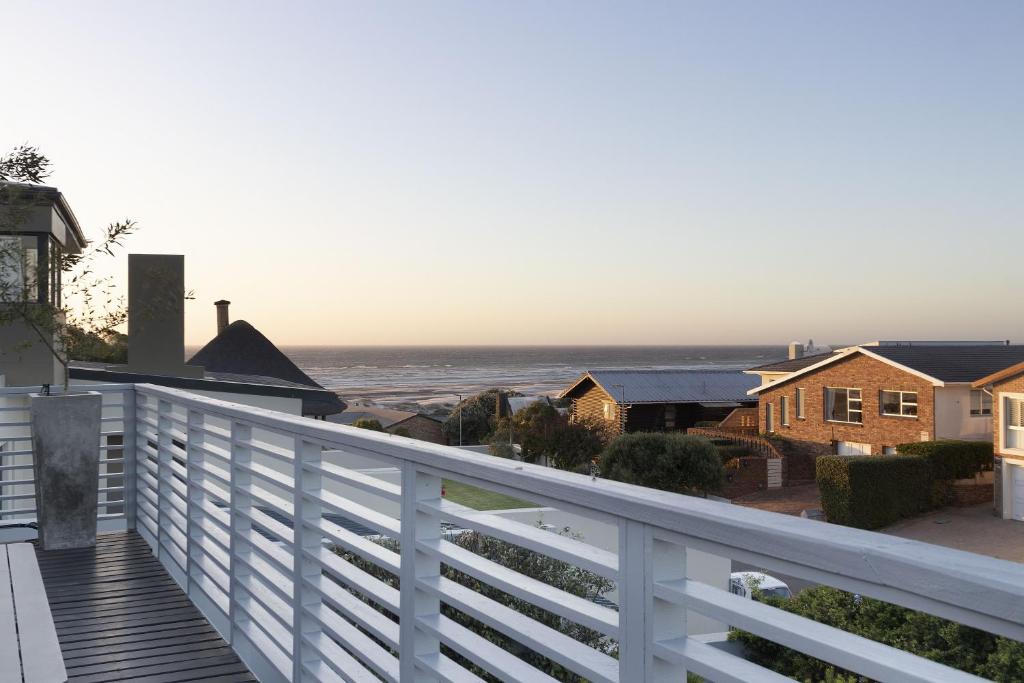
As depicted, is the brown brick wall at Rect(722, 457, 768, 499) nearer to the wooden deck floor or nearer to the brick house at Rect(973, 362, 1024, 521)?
the brick house at Rect(973, 362, 1024, 521)

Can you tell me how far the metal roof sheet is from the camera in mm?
43344

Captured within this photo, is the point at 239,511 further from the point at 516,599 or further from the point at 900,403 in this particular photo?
the point at 900,403

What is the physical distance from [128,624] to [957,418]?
33009 millimetres

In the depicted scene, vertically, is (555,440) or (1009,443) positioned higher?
(1009,443)

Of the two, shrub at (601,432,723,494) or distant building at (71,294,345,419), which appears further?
shrub at (601,432,723,494)

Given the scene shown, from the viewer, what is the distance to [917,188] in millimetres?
51344

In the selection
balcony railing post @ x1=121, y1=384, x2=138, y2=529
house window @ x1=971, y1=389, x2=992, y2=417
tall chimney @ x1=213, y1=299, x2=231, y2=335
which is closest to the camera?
balcony railing post @ x1=121, y1=384, x2=138, y2=529

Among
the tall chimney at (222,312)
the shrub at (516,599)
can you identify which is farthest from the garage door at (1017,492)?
the tall chimney at (222,312)

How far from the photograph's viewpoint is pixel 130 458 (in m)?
6.96

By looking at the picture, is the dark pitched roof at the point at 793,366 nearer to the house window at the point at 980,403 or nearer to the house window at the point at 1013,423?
the house window at the point at 980,403

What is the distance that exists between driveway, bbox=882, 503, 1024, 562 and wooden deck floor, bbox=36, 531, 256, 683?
23.6 metres

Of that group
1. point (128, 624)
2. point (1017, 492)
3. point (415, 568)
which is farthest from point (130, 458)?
point (1017, 492)

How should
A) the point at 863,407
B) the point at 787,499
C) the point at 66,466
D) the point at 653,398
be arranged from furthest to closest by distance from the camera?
1. the point at 653,398
2. the point at 863,407
3. the point at 787,499
4. the point at 66,466

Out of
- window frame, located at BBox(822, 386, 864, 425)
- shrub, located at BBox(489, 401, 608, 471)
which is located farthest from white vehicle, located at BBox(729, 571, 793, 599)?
window frame, located at BBox(822, 386, 864, 425)
